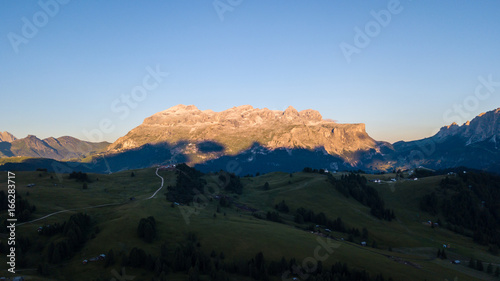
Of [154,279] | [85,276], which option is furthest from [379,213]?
[85,276]

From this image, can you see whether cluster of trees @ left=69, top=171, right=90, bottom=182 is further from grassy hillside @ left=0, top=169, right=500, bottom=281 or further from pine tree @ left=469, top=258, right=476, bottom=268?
pine tree @ left=469, top=258, right=476, bottom=268

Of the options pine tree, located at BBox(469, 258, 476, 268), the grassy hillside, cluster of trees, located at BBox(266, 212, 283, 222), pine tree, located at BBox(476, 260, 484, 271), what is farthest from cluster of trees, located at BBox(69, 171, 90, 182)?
pine tree, located at BBox(476, 260, 484, 271)

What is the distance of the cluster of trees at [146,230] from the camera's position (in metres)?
103

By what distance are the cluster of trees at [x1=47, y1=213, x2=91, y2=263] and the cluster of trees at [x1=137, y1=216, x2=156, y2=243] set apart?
16684 millimetres

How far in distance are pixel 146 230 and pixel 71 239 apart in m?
22.0

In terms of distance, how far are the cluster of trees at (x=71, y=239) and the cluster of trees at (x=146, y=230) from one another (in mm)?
16684

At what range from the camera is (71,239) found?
94.2m

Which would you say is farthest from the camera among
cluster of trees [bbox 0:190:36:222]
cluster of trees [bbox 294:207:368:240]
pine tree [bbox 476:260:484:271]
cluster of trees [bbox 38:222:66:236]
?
cluster of trees [bbox 294:207:368:240]

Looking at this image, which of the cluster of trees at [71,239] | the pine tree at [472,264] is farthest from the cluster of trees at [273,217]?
the cluster of trees at [71,239]

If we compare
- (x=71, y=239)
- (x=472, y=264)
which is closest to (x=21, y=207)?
(x=71, y=239)

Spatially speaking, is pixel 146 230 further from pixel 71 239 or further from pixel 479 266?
pixel 479 266

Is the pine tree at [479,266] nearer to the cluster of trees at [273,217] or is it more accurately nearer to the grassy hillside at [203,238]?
the grassy hillside at [203,238]

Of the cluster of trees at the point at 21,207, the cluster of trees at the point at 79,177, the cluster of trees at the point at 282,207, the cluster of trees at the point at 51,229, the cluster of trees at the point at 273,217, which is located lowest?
the cluster of trees at the point at 273,217

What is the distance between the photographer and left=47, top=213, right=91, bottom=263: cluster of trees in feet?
287
